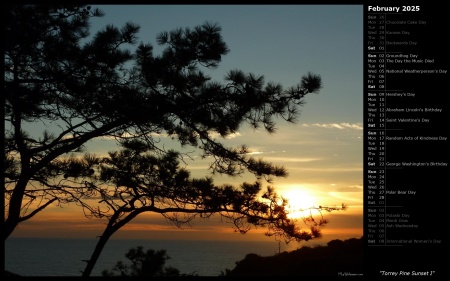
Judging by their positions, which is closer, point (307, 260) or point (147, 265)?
point (307, 260)

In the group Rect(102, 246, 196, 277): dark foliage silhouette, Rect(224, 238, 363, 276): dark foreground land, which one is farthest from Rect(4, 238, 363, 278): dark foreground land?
Rect(102, 246, 196, 277): dark foliage silhouette

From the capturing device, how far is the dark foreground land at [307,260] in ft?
19.9

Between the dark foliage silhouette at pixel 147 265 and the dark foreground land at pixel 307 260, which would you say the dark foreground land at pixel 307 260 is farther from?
the dark foliage silhouette at pixel 147 265

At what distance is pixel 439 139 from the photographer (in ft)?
12.0

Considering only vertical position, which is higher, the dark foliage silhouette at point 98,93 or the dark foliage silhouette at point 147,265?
the dark foliage silhouette at point 98,93

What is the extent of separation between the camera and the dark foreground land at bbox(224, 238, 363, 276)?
6059mm

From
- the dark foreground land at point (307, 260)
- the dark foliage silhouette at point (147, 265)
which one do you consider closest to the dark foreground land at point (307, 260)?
the dark foreground land at point (307, 260)

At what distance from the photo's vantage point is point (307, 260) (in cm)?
651

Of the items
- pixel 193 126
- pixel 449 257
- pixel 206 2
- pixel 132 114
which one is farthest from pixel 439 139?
pixel 132 114

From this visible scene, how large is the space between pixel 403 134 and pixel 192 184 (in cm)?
248

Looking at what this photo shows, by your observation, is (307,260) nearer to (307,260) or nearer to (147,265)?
(307,260)

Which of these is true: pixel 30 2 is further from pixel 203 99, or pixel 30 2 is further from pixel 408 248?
pixel 408 248

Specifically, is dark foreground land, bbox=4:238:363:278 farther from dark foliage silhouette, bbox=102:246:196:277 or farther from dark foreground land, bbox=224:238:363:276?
dark foliage silhouette, bbox=102:246:196:277

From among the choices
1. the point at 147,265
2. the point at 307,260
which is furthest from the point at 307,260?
the point at 147,265
